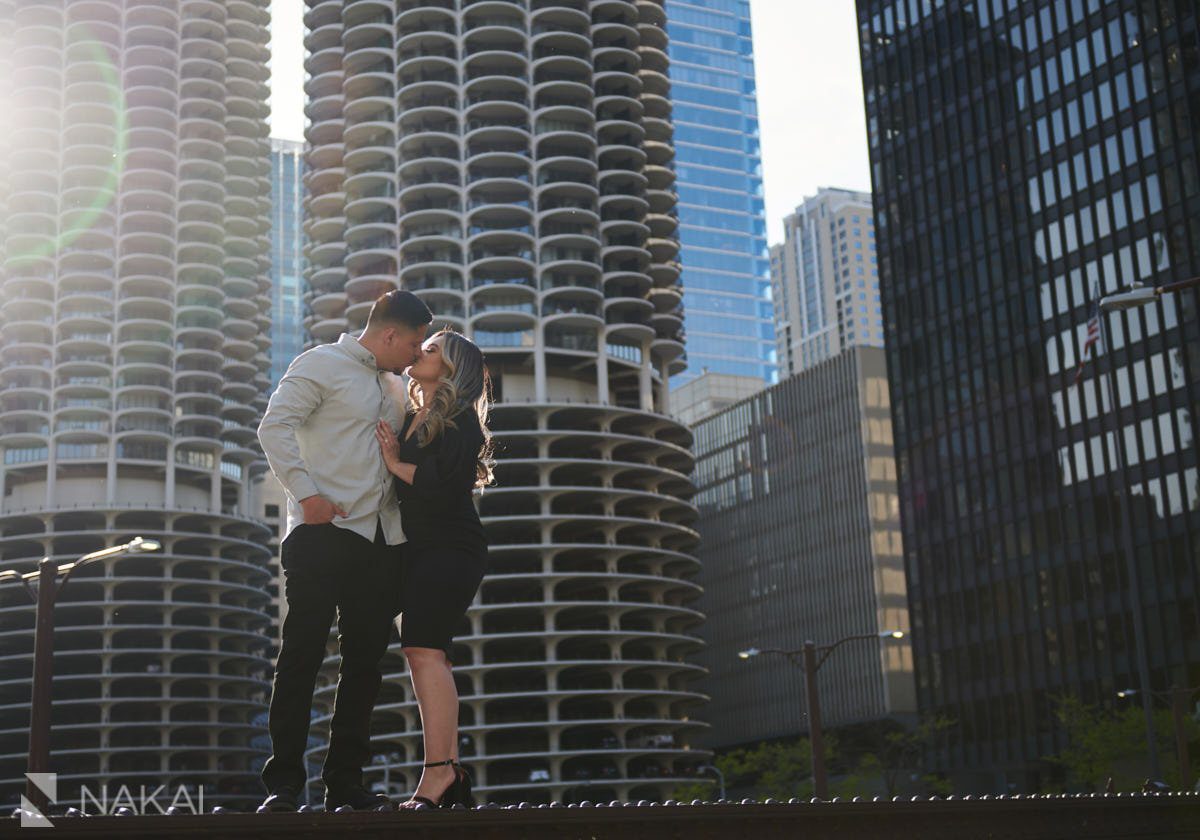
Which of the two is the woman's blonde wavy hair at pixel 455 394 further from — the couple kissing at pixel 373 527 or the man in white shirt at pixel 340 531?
the man in white shirt at pixel 340 531

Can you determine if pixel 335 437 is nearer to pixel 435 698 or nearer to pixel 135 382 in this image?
pixel 435 698

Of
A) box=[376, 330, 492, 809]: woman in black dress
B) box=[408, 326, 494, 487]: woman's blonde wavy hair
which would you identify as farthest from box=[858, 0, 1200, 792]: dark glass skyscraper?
box=[376, 330, 492, 809]: woman in black dress

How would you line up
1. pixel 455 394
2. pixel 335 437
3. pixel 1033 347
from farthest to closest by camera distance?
pixel 1033 347
pixel 455 394
pixel 335 437

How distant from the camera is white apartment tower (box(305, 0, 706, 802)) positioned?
107000 millimetres

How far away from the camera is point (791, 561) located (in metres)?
138

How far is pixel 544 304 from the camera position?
4619 inches

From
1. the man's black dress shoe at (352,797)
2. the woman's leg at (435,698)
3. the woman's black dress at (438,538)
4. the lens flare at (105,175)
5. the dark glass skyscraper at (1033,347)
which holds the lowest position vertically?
the man's black dress shoe at (352,797)

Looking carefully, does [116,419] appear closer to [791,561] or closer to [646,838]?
[791,561]

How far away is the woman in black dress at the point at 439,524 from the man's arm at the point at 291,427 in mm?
426

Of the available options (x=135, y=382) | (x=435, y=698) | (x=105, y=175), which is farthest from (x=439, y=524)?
(x=105, y=175)

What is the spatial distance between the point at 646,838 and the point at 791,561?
13341cm

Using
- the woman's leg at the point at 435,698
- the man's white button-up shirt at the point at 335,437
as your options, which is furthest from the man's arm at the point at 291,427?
the woman's leg at the point at 435,698

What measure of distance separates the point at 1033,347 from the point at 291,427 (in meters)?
88.3

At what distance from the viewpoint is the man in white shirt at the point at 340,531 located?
8.01 meters
